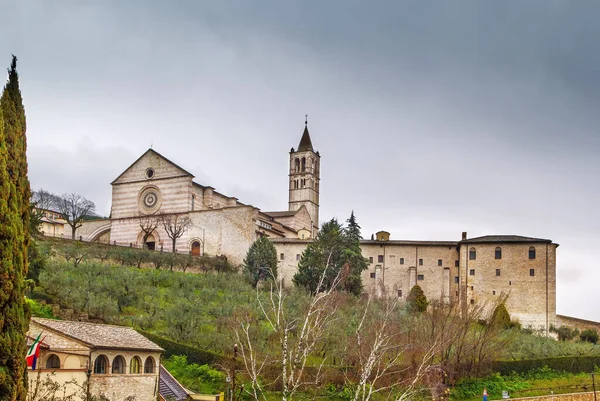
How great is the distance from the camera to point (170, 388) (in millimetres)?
28969

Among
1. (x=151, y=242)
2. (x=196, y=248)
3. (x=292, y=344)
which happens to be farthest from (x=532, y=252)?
(x=151, y=242)

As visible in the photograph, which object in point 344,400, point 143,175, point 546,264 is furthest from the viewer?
point 143,175

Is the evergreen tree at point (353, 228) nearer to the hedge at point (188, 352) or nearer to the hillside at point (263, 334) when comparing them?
the hillside at point (263, 334)

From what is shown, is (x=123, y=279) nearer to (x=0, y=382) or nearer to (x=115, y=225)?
(x=115, y=225)

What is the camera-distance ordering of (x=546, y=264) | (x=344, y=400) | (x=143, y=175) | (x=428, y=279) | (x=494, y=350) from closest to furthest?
1. (x=344, y=400)
2. (x=494, y=350)
3. (x=546, y=264)
4. (x=428, y=279)
5. (x=143, y=175)

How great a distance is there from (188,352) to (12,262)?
1842cm

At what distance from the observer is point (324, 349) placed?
35.9m

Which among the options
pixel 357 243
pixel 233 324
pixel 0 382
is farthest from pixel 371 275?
pixel 0 382

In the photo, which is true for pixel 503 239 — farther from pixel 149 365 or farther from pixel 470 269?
pixel 149 365

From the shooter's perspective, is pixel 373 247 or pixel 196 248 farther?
pixel 196 248

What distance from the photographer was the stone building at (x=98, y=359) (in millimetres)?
23609

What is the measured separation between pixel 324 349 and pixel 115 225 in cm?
3345

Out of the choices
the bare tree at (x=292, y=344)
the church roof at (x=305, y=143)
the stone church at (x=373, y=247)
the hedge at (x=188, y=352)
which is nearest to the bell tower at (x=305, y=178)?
the church roof at (x=305, y=143)

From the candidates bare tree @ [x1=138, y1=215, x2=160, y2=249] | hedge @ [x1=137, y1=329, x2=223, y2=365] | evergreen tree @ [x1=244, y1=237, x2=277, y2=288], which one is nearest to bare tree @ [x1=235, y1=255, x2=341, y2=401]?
hedge @ [x1=137, y1=329, x2=223, y2=365]
